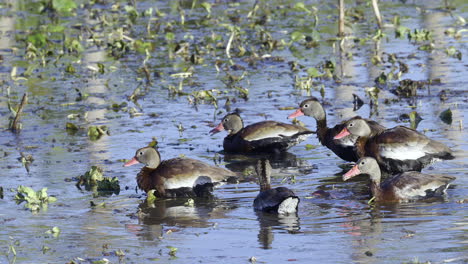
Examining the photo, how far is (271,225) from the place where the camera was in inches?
389

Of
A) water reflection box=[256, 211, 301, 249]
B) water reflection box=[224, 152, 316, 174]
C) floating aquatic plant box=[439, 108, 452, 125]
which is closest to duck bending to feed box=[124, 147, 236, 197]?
water reflection box=[256, 211, 301, 249]

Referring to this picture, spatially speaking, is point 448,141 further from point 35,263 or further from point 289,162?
point 35,263

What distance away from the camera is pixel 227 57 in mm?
19391

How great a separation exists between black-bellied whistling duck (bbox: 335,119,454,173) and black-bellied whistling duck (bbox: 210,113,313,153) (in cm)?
112

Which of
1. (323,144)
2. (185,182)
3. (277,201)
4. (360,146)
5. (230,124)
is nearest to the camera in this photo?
(277,201)

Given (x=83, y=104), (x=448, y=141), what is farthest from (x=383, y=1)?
(x=448, y=141)

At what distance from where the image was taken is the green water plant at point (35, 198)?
10.8 metres

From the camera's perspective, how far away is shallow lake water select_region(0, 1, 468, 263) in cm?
902

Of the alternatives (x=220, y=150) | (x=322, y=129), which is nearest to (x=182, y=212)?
(x=220, y=150)

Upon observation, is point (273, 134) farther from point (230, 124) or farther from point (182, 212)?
point (182, 212)

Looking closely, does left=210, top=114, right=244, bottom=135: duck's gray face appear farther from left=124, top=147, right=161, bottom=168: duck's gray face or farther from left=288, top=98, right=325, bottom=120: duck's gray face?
left=124, top=147, right=161, bottom=168: duck's gray face

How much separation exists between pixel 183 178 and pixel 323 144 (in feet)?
8.42

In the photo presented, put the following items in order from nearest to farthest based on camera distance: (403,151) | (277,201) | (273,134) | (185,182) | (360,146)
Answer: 1. (277,201)
2. (185,182)
3. (403,151)
4. (360,146)
5. (273,134)

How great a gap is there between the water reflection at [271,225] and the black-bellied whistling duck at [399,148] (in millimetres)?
2380
